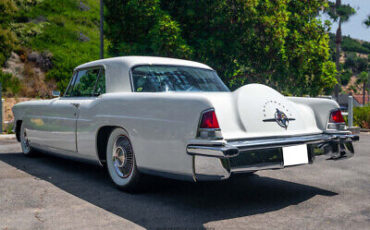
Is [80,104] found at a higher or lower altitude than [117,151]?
higher

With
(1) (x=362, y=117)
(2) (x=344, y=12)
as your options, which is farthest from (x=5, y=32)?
(2) (x=344, y=12)

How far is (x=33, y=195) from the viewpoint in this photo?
4.29m

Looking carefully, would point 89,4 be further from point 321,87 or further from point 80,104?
point 80,104

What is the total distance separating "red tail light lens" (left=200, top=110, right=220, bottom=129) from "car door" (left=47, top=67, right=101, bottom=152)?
205 cm

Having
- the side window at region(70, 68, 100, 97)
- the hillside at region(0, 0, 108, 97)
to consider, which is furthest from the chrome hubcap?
the hillside at region(0, 0, 108, 97)

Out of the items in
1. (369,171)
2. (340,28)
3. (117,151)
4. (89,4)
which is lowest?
(369,171)

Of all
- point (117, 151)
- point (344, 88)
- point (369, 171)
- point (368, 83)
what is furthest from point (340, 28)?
point (344, 88)

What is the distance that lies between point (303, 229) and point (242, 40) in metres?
12.5

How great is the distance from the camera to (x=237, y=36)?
14.7 m

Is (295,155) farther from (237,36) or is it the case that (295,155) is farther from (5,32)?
Result: (5,32)

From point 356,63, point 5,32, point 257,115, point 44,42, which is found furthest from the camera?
point 356,63

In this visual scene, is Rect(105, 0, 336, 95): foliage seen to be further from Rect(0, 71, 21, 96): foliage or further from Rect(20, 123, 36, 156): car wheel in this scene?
Rect(0, 71, 21, 96): foliage

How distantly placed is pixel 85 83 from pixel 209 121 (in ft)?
8.76

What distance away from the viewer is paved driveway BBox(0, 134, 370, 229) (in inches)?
131
